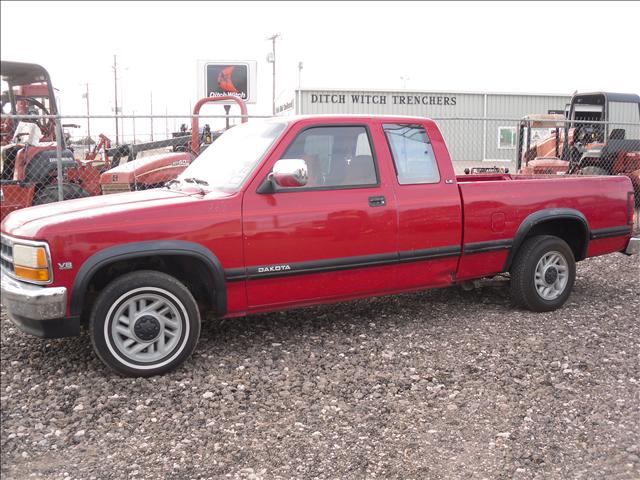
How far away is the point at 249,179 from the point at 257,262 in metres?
0.60

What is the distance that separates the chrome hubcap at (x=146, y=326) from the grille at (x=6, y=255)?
2.55 ft

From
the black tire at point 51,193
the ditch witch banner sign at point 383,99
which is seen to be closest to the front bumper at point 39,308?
the black tire at point 51,193

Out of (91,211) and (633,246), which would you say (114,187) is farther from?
(633,246)

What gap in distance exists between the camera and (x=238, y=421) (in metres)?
3.60

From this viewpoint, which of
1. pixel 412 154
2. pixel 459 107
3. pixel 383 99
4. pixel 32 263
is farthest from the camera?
pixel 459 107

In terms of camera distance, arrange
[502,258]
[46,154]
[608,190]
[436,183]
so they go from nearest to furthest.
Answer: [436,183] < [502,258] < [608,190] < [46,154]

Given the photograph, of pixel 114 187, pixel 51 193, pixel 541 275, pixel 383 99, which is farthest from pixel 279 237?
pixel 383 99

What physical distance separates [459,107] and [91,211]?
24.3m

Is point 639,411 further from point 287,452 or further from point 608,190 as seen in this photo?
point 608,190

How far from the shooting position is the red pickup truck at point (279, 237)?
13.3 feet

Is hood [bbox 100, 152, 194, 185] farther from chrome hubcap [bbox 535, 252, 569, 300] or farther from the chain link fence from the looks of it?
chrome hubcap [bbox 535, 252, 569, 300]

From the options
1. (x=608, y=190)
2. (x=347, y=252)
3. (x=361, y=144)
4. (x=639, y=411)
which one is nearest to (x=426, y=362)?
(x=347, y=252)

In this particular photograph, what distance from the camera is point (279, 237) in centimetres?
454

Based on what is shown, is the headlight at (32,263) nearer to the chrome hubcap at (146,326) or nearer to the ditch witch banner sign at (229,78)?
the chrome hubcap at (146,326)
